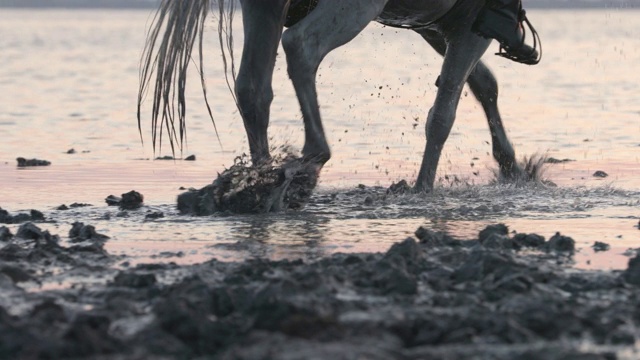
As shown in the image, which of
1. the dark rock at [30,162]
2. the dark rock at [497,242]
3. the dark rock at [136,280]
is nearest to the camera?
the dark rock at [136,280]

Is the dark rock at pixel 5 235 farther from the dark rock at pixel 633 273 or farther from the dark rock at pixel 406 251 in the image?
the dark rock at pixel 633 273

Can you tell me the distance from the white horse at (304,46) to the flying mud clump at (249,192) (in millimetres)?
119

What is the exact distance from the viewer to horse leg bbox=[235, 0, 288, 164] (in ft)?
26.3

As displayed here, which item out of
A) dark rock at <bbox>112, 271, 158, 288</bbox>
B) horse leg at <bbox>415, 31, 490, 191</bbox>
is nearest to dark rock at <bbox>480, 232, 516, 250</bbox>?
dark rock at <bbox>112, 271, 158, 288</bbox>

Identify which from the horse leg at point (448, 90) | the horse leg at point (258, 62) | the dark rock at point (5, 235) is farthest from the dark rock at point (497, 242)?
the horse leg at point (448, 90)

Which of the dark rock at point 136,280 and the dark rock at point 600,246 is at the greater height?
the dark rock at point 600,246

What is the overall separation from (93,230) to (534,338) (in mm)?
3121

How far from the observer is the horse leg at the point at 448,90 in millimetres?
9414

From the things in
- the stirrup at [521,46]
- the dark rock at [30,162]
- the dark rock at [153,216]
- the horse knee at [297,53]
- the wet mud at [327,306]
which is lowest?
the wet mud at [327,306]

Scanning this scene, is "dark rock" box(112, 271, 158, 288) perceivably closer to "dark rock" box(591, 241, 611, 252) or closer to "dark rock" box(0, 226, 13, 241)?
"dark rock" box(0, 226, 13, 241)

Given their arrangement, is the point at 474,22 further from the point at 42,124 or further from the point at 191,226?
the point at 42,124

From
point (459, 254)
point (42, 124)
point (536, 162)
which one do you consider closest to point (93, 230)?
point (459, 254)

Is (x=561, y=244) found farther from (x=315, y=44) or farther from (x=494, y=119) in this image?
(x=494, y=119)

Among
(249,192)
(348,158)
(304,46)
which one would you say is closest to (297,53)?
(304,46)
